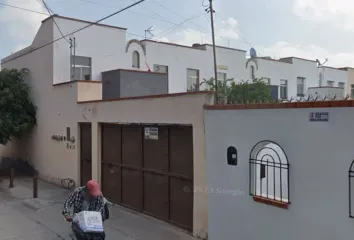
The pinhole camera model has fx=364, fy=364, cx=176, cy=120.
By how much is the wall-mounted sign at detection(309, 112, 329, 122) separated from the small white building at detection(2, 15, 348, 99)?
12101 millimetres

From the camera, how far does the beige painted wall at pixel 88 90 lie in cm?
1305

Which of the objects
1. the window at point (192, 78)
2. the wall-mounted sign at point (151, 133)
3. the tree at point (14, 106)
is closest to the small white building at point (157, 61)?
the window at point (192, 78)

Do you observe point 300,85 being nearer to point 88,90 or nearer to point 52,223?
point 88,90

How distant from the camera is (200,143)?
760 cm

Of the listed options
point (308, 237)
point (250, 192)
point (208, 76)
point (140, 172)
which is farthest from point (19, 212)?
point (208, 76)

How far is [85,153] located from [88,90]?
231 cm

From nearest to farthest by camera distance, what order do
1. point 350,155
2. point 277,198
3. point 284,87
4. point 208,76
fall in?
1. point 350,155
2. point 277,198
3. point 208,76
4. point 284,87

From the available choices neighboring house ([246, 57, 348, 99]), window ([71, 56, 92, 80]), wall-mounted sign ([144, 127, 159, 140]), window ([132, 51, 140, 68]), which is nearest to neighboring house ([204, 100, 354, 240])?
wall-mounted sign ([144, 127, 159, 140])

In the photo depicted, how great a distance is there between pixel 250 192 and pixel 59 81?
11164 millimetres

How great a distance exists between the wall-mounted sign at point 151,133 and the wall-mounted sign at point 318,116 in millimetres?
4535

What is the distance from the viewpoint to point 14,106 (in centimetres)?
1628

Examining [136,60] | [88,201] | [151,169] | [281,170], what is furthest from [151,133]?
[136,60]

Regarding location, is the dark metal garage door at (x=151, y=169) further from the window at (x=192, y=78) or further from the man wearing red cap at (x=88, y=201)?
the window at (x=192, y=78)

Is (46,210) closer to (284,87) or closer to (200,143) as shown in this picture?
(200,143)
